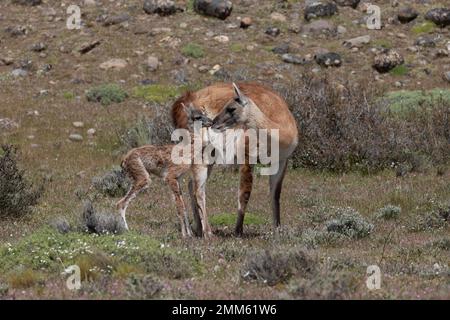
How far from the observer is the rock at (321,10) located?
33072 millimetres

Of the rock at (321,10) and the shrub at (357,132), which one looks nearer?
the shrub at (357,132)

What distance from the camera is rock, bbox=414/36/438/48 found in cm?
3131

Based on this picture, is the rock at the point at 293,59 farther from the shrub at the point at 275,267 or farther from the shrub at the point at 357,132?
the shrub at the point at 275,267

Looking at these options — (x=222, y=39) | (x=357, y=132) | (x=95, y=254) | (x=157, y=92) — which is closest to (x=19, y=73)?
(x=157, y=92)

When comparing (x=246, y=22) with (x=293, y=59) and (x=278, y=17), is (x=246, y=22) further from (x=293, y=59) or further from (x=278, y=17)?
(x=293, y=59)

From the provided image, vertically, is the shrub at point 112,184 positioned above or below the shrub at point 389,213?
below

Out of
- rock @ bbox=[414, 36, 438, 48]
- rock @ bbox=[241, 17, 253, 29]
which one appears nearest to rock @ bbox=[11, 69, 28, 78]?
rock @ bbox=[241, 17, 253, 29]

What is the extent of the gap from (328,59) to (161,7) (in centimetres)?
→ 713

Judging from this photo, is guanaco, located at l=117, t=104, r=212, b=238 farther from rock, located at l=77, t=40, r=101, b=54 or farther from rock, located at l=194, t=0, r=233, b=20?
rock, located at l=194, t=0, r=233, b=20

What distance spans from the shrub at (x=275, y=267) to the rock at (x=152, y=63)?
67.7ft

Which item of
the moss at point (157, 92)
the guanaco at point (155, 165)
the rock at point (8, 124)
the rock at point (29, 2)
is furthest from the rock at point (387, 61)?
the guanaco at point (155, 165)

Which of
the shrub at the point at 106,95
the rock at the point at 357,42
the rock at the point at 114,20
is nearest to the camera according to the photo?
the shrub at the point at 106,95

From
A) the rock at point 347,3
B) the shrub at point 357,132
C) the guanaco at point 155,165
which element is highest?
the guanaco at point 155,165
